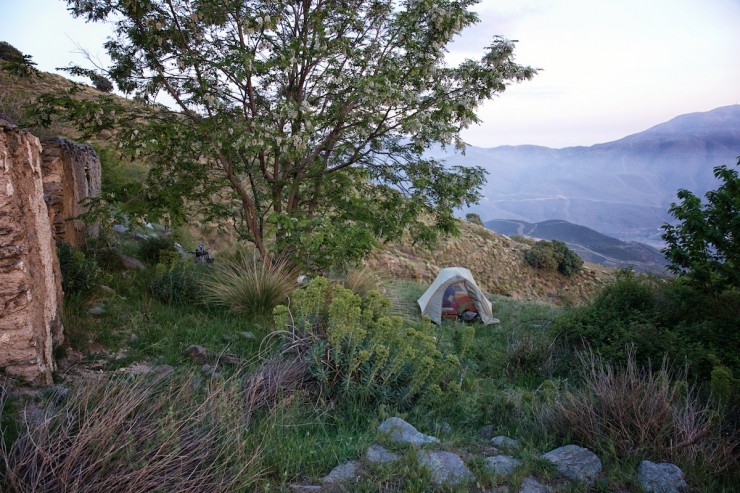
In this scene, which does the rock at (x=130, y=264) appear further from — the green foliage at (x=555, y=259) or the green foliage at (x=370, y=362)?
the green foliage at (x=555, y=259)

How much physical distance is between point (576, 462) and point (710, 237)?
4.72 m

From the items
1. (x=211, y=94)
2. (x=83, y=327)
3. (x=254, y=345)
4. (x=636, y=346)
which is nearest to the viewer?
(x=83, y=327)

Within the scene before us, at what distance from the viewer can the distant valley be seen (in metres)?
44.2

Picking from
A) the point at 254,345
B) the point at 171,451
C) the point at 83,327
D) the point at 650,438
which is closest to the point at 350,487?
the point at 171,451

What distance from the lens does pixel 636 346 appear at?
6227mm

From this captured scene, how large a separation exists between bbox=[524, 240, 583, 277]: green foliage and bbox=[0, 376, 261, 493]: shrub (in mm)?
24277

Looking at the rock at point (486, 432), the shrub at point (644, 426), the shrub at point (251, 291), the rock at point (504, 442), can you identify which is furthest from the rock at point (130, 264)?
the shrub at point (644, 426)

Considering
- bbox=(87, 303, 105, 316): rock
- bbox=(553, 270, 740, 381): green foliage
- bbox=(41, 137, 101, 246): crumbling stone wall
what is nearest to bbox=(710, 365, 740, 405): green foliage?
bbox=(553, 270, 740, 381): green foliage

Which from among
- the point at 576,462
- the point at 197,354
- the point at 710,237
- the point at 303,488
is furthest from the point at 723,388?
the point at 197,354

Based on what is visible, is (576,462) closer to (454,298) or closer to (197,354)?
(197,354)

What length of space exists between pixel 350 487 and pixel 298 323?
2673 mm

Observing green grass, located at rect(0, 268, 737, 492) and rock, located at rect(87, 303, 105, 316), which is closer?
green grass, located at rect(0, 268, 737, 492)

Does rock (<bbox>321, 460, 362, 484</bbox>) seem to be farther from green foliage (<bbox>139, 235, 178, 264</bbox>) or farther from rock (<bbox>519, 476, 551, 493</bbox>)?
green foliage (<bbox>139, 235, 178, 264</bbox>)

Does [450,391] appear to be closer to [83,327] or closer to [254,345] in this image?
[254,345]
